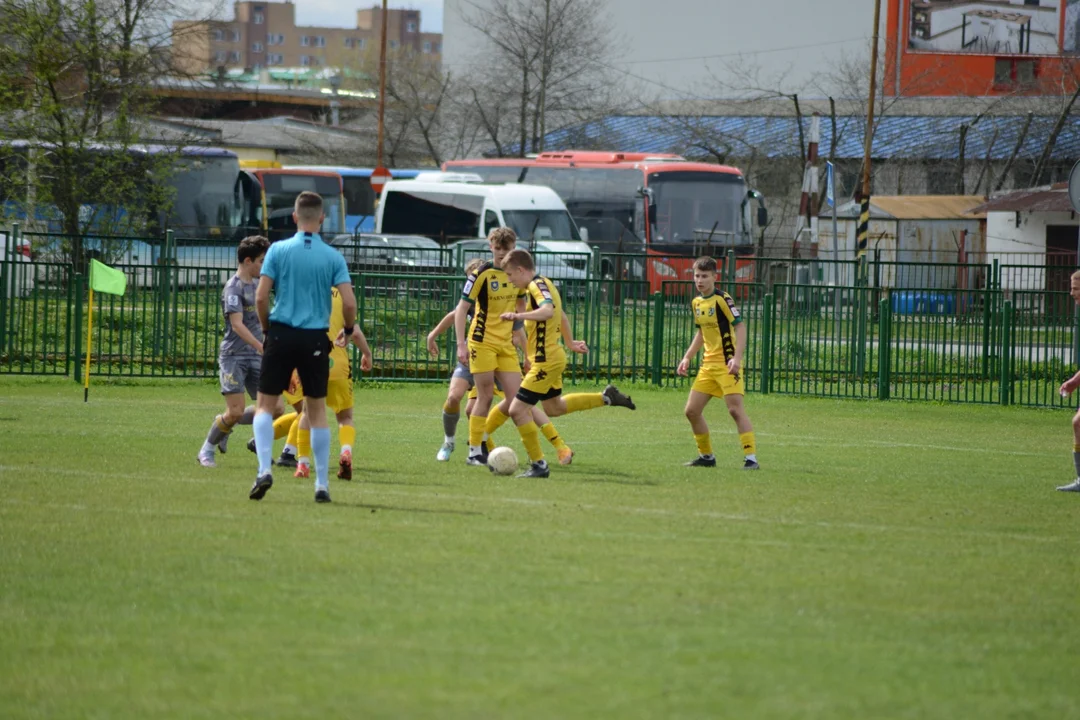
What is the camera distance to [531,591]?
676 centimetres

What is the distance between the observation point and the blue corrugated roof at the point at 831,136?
2146 inches

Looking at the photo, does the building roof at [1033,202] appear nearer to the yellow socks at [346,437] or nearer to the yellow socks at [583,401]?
the yellow socks at [583,401]

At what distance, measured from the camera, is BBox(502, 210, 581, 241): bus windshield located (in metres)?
36.9

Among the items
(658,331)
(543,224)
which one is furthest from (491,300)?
(543,224)

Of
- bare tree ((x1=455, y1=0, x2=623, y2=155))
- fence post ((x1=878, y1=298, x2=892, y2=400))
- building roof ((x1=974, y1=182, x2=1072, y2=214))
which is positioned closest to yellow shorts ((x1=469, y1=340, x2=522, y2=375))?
fence post ((x1=878, y1=298, x2=892, y2=400))

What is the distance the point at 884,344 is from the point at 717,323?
9330 mm

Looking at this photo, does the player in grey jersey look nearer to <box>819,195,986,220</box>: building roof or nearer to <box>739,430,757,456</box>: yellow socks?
<box>739,430,757,456</box>: yellow socks

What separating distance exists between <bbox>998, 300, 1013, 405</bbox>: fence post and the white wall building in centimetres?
4925

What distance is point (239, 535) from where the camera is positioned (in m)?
8.02

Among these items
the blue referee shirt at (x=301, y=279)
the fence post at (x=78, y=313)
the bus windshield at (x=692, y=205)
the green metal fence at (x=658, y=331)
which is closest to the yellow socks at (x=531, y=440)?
the blue referee shirt at (x=301, y=279)

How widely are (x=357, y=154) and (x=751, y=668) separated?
60.4m

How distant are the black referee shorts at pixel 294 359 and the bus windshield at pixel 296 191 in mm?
33885

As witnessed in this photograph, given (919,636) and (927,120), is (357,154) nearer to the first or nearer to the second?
(927,120)

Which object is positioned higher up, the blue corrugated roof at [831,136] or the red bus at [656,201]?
the blue corrugated roof at [831,136]
